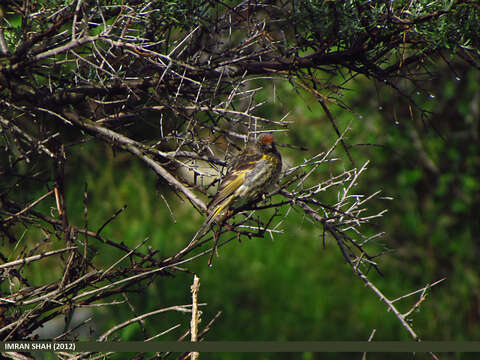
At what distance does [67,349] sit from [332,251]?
4.96m

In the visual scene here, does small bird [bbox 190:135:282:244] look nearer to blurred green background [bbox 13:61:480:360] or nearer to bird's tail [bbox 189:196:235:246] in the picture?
bird's tail [bbox 189:196:235:246]

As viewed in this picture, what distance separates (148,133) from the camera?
7.22 m

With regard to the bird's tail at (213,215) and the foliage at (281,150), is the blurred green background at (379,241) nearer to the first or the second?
the foliage at (281,150)

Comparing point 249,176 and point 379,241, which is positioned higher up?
point 249,176

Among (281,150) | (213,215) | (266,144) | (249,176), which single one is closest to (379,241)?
(281,150)

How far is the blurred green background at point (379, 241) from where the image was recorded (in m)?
6.40

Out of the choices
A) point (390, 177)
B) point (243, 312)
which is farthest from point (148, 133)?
point (390, 177)

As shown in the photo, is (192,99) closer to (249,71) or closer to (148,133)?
(249,71)

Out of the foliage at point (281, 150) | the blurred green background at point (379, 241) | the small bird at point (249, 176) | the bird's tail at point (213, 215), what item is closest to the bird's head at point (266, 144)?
the small bird at point (249, 176)

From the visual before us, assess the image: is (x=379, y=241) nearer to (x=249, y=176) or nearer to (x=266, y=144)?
(x=266, y=144)

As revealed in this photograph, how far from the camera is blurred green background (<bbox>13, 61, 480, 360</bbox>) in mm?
6398

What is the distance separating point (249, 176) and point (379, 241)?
3445mm

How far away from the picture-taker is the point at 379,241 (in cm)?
681

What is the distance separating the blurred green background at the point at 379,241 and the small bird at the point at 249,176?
92.8 inches
